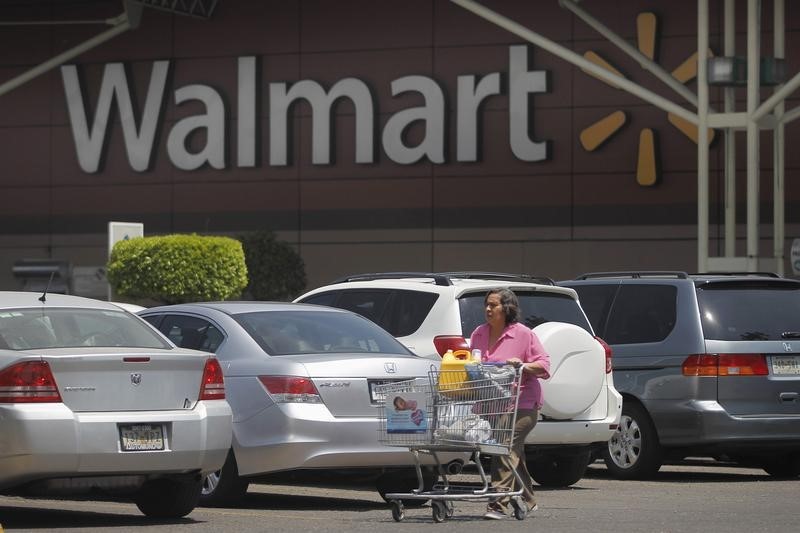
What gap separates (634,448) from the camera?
583 inches

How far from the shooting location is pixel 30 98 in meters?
38.6

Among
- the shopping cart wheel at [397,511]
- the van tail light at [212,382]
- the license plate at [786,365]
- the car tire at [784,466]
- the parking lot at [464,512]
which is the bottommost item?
the car tire at [784,466]

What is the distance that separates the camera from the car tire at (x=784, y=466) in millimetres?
15211

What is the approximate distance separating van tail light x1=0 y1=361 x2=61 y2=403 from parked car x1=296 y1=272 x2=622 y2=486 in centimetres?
319

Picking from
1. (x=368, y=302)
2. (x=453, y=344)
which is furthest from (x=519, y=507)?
(x=368, y=302)

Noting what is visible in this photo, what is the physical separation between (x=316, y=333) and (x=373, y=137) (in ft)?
76.6

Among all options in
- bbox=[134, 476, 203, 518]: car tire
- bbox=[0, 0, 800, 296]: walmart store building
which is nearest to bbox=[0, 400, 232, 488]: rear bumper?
bbox=[134, 476, 203, 518]: car tire

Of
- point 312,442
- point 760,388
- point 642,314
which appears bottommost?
point 312,442

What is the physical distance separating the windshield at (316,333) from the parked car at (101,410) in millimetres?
1048

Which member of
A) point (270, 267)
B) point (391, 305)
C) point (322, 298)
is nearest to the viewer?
point (391, 305)

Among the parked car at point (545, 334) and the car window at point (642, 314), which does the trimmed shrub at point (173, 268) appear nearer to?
the car window at point (642, 314)

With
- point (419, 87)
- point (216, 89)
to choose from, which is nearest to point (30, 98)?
point (216, 89)

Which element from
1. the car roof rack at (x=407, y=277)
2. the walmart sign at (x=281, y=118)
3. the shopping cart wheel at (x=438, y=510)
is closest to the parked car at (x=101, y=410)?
the shopping cart wheel at (x=438, y=510)

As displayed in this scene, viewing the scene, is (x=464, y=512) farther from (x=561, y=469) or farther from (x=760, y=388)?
(x=760, y=388)
